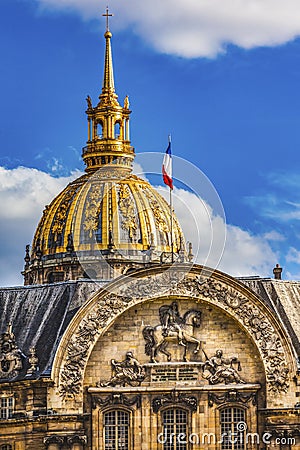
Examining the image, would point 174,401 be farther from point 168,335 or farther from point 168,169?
point 168,169

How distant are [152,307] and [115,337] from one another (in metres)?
2.63

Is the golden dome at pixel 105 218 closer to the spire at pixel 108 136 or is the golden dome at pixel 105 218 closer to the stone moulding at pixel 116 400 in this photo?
the spire at pixel 108 136

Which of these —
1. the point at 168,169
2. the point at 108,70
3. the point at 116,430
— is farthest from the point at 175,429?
the point at 108,70

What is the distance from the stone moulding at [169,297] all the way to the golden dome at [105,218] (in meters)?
34.9

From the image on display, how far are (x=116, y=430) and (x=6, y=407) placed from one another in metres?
6.06

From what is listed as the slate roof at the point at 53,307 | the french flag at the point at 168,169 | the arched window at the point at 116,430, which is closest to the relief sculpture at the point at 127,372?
the arched window at the point at 116,430

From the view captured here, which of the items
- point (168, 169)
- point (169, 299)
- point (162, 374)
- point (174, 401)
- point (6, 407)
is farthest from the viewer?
point (168, 169)

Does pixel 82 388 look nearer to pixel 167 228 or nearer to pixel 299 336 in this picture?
pixel 299 336

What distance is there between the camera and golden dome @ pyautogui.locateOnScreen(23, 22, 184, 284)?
160500 mm

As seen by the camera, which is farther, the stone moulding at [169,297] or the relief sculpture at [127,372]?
the relief sculpture at [127,372]

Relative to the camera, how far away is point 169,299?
121812mm

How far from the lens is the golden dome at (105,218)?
160 m

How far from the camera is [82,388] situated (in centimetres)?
11988

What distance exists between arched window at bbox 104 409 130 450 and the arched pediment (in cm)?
207
